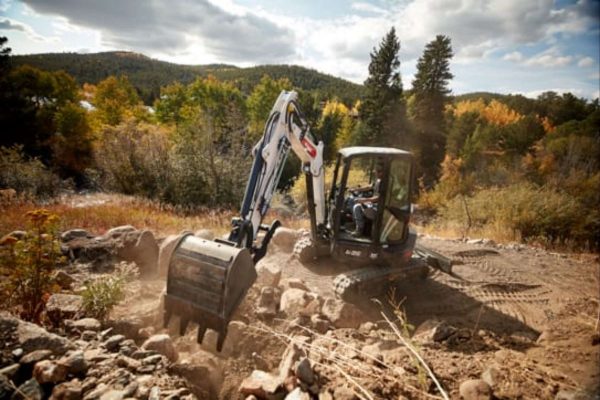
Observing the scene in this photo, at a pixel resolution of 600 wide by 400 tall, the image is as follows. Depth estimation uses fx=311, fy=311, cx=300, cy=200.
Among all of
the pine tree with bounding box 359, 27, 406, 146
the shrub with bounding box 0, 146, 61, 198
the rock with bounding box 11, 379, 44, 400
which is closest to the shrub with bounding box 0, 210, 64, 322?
the rock with bounding box 11, 379, 44, 400

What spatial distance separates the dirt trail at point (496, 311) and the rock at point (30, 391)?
3.98 feet

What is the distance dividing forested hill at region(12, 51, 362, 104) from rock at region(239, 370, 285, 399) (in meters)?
88.9

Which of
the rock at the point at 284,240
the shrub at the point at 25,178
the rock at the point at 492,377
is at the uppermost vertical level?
the rock at the point at 492,377

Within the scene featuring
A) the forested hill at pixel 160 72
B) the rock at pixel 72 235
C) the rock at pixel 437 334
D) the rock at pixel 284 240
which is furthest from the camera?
the forested hill at pixel 160 72

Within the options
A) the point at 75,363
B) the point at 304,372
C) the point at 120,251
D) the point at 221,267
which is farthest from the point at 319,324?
the point at 120,251

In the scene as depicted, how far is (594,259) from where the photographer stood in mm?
8422

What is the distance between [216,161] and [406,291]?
383 inches

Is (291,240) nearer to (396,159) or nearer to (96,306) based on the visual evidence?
(396,159)

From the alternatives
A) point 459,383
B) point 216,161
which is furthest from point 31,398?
point 216,161

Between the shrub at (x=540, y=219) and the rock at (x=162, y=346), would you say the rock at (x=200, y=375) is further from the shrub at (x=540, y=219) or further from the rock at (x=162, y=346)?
the shrub at (x=540, y=219)

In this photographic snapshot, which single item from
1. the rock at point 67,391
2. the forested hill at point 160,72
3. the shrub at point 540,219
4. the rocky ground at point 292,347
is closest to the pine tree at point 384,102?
the shrub at point 540,219

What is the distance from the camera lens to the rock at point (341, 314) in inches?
156

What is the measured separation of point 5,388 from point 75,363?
412mm

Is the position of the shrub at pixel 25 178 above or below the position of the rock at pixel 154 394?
below
